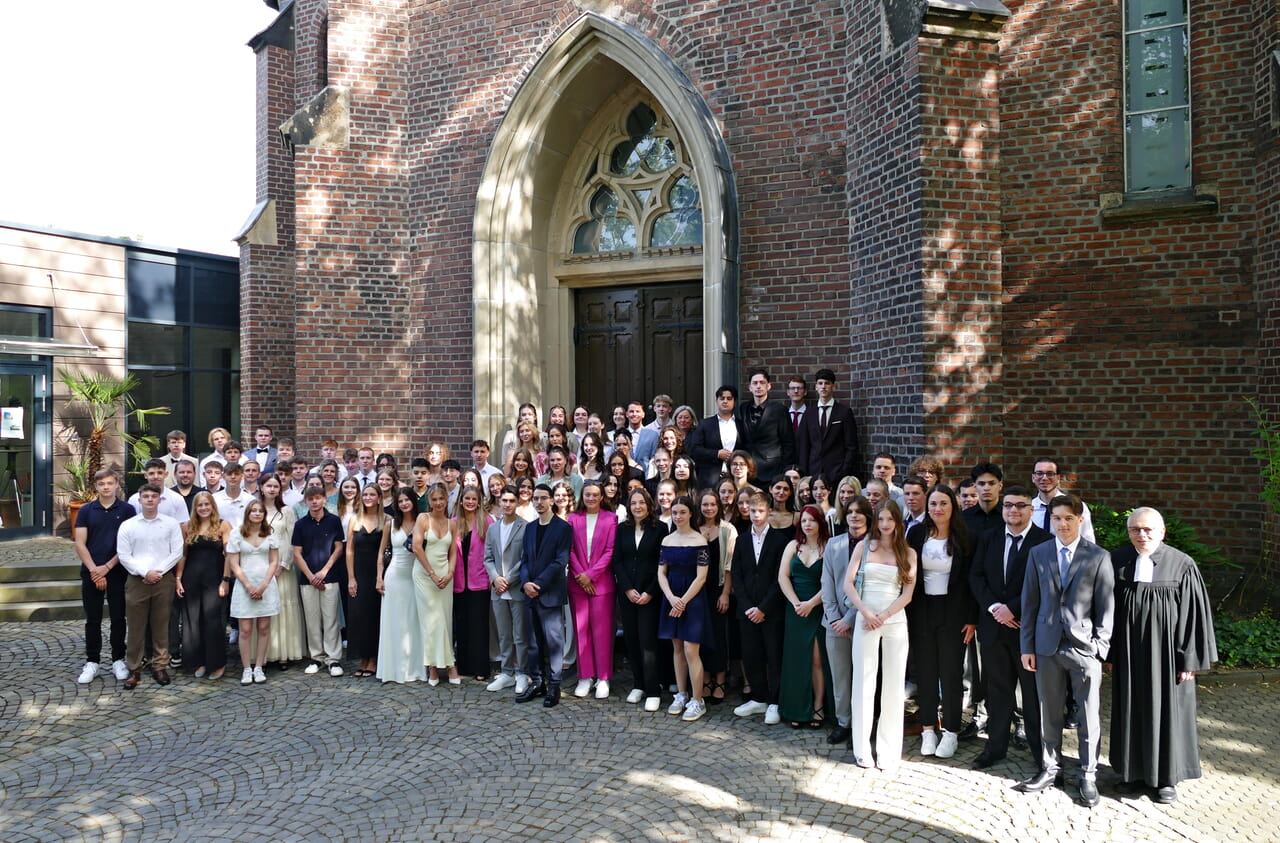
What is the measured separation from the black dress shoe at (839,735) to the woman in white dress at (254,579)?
455 centimetres

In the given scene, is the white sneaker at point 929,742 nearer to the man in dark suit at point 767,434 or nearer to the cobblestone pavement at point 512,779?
the cobblestone pavement at point 512,779

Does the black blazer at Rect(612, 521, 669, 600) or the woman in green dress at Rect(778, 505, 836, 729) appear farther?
the black blazer at Rect(612, 521, 669, 600)

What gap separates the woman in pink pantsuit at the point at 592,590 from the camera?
714 cm

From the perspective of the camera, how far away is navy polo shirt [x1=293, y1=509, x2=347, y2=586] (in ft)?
26.1

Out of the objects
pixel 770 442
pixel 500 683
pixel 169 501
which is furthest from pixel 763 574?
pixel 169 501

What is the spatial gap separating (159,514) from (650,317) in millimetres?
5895

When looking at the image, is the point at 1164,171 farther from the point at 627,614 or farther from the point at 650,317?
the point at 627,614

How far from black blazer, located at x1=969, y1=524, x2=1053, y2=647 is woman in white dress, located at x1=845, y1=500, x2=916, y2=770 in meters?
0.39

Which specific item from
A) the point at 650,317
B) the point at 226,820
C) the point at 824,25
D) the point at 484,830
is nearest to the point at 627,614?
the point at 484,830

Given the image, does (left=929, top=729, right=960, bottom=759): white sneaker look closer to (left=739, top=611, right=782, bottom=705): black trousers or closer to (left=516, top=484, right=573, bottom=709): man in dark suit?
(left=739, top=611, right=782, bottom=705): black trousers

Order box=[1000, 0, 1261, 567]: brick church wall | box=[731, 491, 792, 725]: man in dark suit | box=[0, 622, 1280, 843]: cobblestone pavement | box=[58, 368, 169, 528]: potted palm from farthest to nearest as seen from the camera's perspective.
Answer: box=[58, 368, 169, 528]: potted palm < box=[1000, 0, 1261, 567]: brick church wall < box=[731, 491, 792, 725]: man in dark suit < box=[0, 622, 1280, 843]: cobblestone pavement

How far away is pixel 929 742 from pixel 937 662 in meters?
0.48

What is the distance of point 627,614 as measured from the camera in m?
7.08

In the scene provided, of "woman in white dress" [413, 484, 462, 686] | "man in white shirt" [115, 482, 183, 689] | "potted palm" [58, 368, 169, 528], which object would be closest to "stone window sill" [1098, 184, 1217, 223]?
"woman in white dress" [413, 484, 462, 686]
